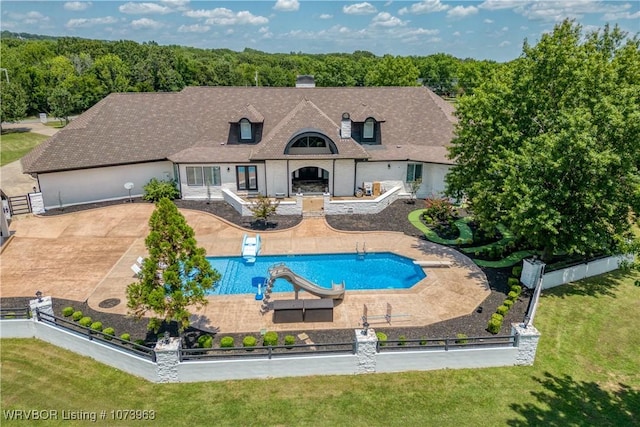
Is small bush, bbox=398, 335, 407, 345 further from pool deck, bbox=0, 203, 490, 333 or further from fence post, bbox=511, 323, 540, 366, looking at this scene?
fence post, bbox=511, 323, 540, 366

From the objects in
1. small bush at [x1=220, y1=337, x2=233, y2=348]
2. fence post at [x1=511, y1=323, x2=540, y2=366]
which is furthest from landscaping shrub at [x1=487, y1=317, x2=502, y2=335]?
small bush at [x1=220, y1=337, x2=233, y2=348]

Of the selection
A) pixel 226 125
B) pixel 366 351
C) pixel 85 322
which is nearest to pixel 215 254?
pixel 85 322

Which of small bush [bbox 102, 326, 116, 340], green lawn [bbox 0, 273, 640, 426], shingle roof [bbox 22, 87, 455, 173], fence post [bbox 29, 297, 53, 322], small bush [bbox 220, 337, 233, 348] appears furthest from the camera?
shingle roof [bbox 22, 87, 455, 173]

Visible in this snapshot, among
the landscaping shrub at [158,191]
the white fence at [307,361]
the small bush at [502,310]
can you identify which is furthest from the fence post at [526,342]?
the landscaping shrub at [158,191]

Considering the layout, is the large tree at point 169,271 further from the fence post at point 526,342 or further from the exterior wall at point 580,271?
the exterior wall at point 580,271

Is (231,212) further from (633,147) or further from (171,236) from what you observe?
(633,147)

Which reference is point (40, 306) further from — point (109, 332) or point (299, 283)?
point (299, 283)

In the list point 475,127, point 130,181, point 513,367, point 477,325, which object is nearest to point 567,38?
point 475,127
